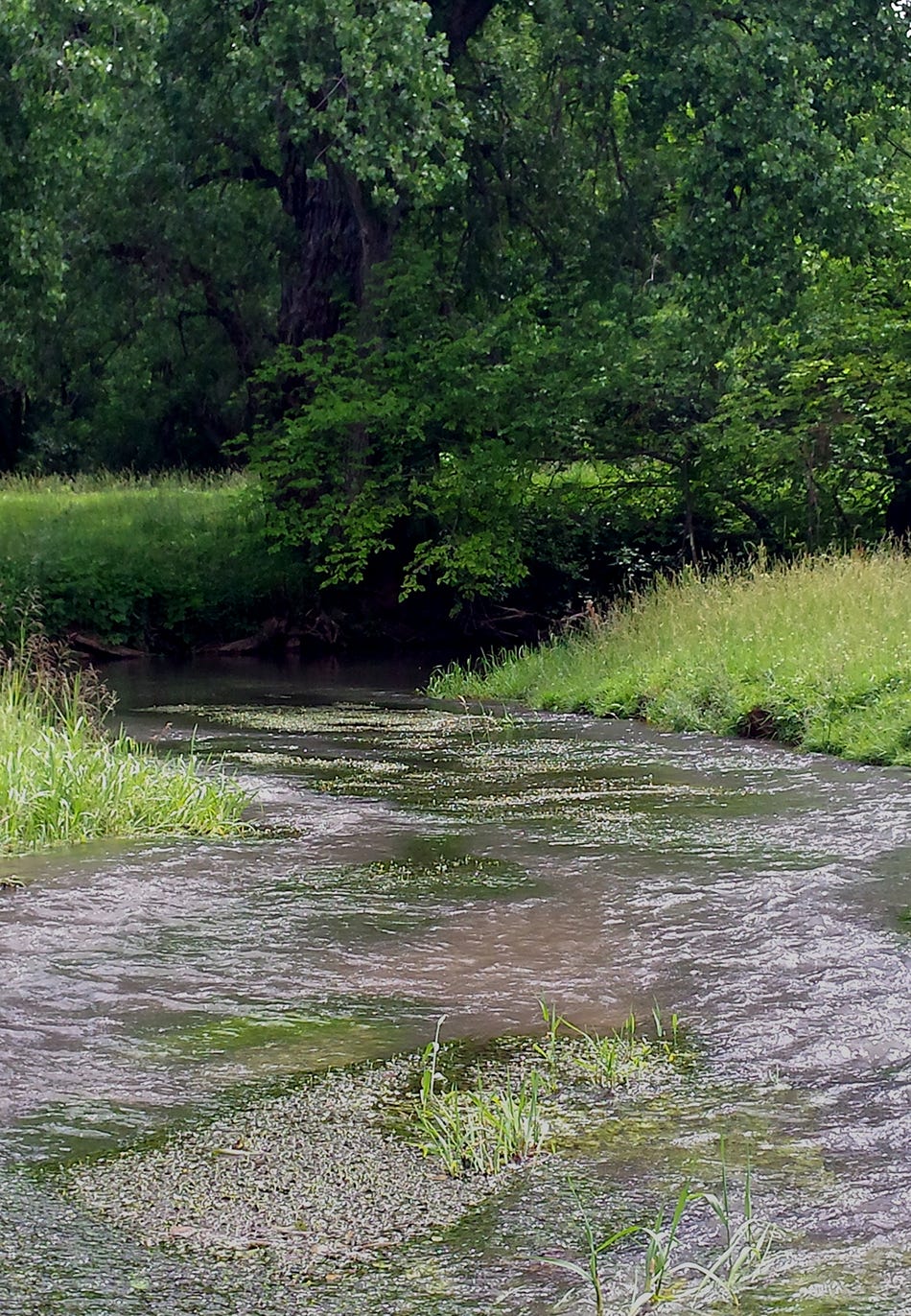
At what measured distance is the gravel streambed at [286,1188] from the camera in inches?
142

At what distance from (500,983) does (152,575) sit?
20.1 metres

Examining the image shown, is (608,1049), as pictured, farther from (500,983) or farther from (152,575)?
(152,575)

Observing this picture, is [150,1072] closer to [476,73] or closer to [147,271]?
[476,73]

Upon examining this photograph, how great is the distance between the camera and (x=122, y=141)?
75.9 ft

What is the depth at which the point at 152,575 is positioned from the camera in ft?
82.3

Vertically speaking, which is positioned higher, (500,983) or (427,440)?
(427,440)

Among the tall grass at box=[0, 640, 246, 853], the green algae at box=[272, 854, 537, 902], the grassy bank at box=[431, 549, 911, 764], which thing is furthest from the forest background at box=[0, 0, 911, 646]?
the green algae at box=[272, 854, 537, 902]

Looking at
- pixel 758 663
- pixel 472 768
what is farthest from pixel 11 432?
pixel 472 768

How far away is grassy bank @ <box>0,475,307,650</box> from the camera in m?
24.3

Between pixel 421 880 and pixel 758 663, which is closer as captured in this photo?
pixel 421 880

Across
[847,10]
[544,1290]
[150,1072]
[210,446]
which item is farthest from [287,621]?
[544,1290]

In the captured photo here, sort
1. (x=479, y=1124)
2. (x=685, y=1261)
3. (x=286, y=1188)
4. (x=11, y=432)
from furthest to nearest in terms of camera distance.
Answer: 1. (x=11, y=432)
2. (x=479, y=1124)
3. (x=286, y=1188)
4. (x=685, y=1261)

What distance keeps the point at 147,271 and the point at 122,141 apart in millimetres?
5326

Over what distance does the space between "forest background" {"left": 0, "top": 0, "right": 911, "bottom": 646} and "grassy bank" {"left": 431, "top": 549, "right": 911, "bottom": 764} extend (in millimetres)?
3839
